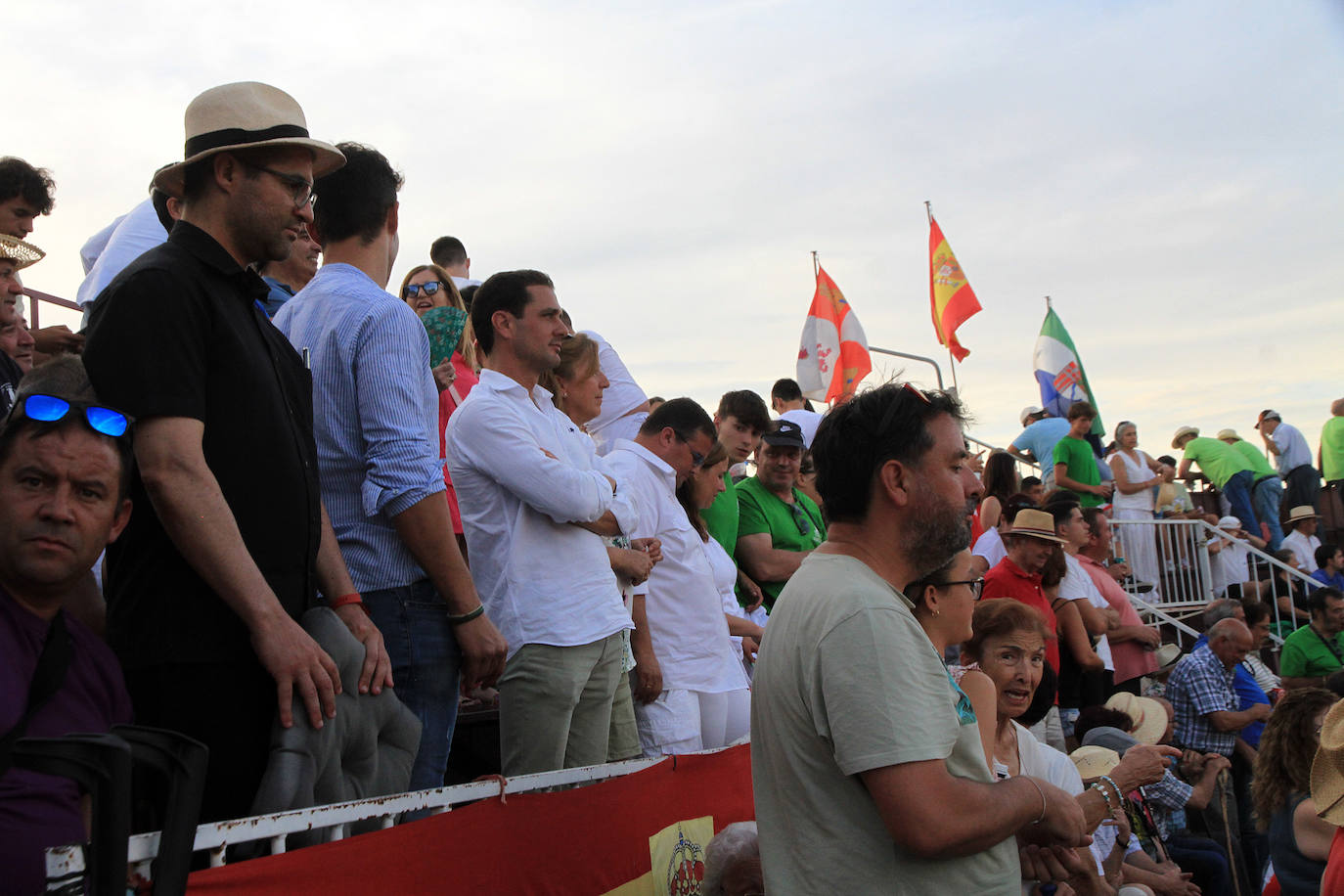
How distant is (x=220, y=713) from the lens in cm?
256

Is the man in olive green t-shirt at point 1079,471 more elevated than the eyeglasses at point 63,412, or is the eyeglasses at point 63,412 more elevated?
the eyeglasses at point 63,412

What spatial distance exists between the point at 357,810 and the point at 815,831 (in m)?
1.03

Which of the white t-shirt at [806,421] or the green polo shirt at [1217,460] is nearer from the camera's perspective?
the white t-shirt at [806,421]

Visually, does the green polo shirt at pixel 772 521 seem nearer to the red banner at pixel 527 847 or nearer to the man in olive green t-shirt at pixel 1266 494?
the red banner at pixel 527 847

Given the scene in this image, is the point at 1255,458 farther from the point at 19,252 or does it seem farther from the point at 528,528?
the point at 19,252

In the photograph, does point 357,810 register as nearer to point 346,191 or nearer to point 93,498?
point 93,498

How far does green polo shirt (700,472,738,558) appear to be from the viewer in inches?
A: 248

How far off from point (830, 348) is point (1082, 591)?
24.2 feet

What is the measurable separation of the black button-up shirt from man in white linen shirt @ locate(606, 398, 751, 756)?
8.06 feet

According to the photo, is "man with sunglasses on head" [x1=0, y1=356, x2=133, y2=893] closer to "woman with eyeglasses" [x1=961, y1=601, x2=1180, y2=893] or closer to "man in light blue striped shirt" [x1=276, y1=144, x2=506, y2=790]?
"man in light blue striped shirt" [x1=276, y1=144, x2=506, y2=790]

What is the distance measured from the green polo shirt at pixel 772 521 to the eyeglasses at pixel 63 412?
176 inches

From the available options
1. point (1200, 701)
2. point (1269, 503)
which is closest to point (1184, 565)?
point (1269, 503)

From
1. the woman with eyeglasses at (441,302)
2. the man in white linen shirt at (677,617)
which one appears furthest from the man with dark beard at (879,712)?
the woman with eyeglasses at (441,302)

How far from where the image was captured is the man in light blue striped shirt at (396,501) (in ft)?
10.7
